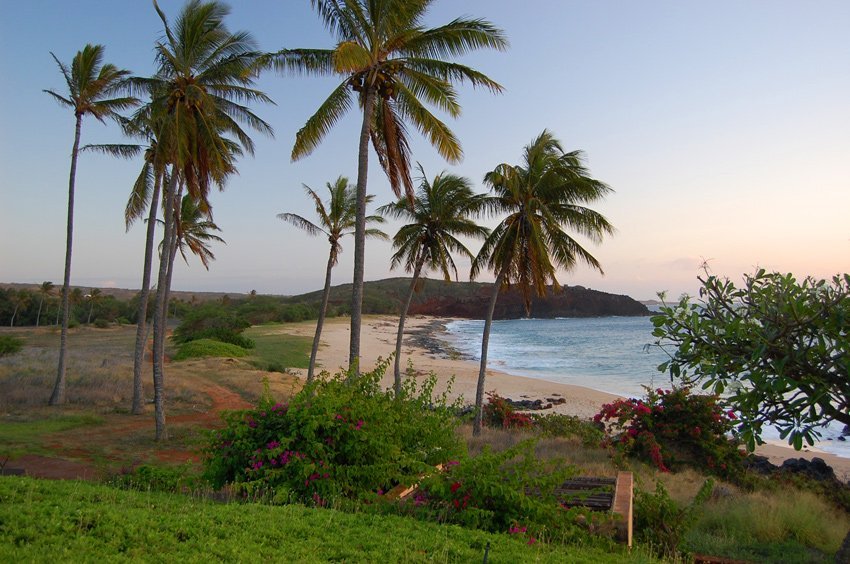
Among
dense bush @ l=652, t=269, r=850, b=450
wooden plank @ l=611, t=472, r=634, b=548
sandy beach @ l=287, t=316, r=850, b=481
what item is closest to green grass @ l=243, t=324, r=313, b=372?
sandy beach @ l=287, t=316, r=850, b=481

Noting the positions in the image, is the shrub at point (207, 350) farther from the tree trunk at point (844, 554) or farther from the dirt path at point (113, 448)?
the tree trunk at point (844, 554)

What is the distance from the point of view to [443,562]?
4.19 meters

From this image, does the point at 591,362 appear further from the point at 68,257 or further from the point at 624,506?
the point at 624,506

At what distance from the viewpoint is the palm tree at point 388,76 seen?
478 inches

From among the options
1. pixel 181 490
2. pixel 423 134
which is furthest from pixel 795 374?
pixel 423 134

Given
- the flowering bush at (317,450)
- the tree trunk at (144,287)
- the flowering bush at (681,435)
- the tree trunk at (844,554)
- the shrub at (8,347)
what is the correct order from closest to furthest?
1. the tree trunk at (844,554)
2. the flowering bush at (317,450)
3. the flowering bush at (681,435)
4. the tree trunk at (144,287)
5. the shrub at (8,347)

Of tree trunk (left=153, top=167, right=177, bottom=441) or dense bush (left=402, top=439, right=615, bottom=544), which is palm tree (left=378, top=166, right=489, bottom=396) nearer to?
tree trunk (left=153, top=167, right=177, bottom=441)

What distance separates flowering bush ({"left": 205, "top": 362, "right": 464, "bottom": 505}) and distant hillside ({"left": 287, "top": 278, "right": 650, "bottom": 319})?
82177mm

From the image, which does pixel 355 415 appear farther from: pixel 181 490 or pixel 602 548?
pixel 602 548

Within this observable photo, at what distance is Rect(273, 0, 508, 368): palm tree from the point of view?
1214cm

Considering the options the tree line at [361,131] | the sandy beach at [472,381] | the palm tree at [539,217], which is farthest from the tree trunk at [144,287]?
the palm tree at [539,217]

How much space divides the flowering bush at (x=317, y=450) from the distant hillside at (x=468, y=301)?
82.2 metres

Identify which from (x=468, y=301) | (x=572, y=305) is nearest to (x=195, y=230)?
(x=468, y=301)

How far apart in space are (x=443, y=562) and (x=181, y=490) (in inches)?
146
